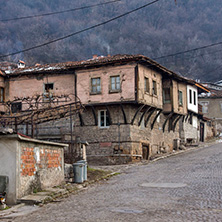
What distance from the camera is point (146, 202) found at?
439 inches

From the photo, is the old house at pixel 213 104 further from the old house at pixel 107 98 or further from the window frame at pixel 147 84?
the window frame at pixel 147 84

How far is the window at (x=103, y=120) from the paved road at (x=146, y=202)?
10968mm

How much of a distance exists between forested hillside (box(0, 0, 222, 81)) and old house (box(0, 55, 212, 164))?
176 feet

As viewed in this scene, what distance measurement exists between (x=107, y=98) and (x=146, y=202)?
1686cm

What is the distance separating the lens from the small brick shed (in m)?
12.1

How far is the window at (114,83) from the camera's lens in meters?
27.6

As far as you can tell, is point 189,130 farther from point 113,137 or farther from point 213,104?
point 213,104

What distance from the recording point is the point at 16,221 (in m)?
9.59

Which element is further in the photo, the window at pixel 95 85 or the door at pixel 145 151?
the door at pixel 145 151

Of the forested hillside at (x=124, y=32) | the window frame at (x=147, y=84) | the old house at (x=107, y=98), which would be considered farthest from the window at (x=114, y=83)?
the forested hillside at (x=124, y=32)

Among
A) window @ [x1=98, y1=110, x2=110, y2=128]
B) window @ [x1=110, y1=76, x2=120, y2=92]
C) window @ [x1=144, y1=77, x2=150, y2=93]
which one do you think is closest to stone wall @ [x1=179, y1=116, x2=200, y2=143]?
window @ [x1=144, y1=77, x2=150, y2=93]

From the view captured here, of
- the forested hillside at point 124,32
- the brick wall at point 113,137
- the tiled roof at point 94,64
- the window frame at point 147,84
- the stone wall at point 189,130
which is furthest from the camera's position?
the forested hillside at point 124,32

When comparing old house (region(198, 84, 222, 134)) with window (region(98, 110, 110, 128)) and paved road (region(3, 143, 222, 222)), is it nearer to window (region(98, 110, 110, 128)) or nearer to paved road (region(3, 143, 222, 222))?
window (region(98, 110, 110, 128))

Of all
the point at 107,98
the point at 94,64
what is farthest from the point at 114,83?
the point at 94,64
